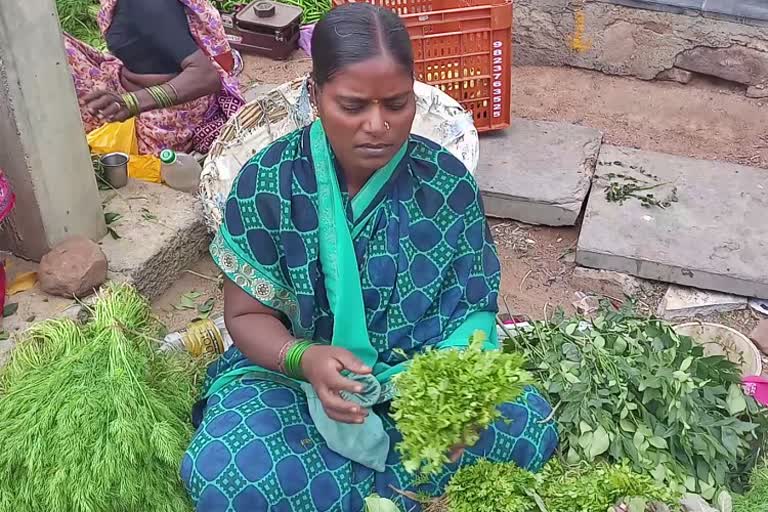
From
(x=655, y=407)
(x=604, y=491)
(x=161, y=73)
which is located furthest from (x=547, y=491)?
(x=161, y=73)

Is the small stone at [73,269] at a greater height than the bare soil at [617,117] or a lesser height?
greater

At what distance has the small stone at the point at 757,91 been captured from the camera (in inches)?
202

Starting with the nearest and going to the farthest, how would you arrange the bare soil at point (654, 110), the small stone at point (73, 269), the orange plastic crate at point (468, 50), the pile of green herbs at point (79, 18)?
the small stone at point (73, 269)
the orange plastic crate at point (468, 50)
the bare soil at point (654, 110)
the pile of green herbs at point (79, 18)

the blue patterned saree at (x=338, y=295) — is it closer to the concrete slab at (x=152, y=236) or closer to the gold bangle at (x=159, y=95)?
the concrete slab at (x=152, y=236)

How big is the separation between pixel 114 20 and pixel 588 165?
2247 mm

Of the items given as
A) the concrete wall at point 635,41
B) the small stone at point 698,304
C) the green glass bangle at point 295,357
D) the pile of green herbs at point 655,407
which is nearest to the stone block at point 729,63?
the concrete wall at point 635,41

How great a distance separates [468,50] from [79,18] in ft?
10.7

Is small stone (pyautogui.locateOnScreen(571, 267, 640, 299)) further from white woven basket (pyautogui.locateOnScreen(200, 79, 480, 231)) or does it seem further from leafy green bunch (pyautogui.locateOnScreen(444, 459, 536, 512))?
leafy green bunch (pyautogui.locateOnScreen(444, 459, 536, 512))

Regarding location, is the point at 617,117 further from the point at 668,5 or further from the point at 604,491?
the point at 604,491

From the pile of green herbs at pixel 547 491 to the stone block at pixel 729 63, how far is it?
11.4 feet

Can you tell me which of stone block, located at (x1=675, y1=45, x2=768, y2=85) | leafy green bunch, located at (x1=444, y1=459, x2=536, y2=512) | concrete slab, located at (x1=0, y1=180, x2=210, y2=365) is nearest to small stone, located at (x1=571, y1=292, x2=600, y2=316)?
leafy green bunch, located at (x1=444, y1=459, x2=536, y2=512)

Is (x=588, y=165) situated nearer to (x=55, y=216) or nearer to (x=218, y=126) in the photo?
(x=218, y=126)

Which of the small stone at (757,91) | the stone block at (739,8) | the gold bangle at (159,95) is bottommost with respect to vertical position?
the small stone at (757,91)

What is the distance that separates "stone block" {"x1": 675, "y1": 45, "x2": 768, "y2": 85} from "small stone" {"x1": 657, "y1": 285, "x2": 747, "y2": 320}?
1.95 metres
